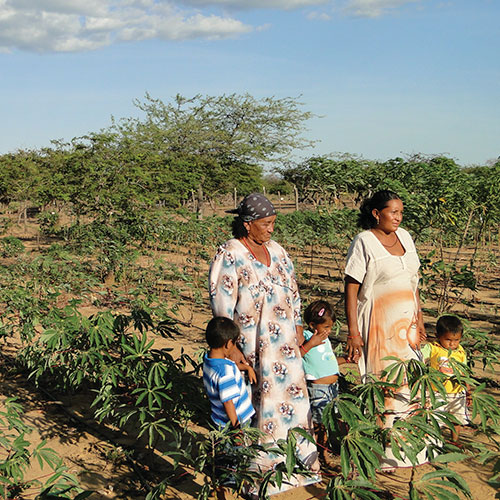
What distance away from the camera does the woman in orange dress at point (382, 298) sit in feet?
9.01

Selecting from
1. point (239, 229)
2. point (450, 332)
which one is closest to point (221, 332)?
point (239, 229)

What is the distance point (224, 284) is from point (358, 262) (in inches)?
26.4

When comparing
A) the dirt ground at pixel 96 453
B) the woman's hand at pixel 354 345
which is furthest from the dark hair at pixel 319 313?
the dirt ground at pixel 96 453

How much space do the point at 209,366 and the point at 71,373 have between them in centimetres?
118

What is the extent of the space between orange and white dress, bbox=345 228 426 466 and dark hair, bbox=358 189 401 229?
0.08 meters

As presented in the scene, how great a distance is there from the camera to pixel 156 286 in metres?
7.59

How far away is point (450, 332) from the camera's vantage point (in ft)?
9.89

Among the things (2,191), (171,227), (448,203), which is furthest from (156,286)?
(2,191)

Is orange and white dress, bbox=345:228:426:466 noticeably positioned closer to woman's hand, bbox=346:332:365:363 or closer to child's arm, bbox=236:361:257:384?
woman's hand, bbox=346:332:365:363

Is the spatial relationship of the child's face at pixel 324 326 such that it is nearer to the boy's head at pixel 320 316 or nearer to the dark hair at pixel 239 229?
the boy's head at pixel 320 316

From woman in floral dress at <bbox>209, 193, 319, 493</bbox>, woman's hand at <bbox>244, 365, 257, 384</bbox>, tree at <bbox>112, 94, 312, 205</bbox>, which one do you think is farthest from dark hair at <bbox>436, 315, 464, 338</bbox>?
tree at <bbox>112, 94, 312, 205</bbox>

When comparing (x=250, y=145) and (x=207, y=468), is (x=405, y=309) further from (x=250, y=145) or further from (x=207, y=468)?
(x=250, y=145)

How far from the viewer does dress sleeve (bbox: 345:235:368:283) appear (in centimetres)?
276

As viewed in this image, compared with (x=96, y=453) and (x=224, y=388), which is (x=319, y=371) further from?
(x=96, y=453)
